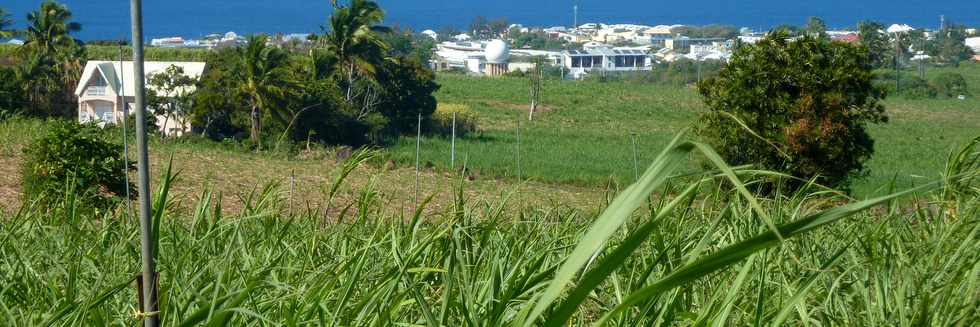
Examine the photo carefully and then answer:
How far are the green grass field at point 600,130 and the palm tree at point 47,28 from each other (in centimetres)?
1040

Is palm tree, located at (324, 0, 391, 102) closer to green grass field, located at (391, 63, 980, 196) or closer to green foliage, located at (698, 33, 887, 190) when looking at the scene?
green grass field, located at (391, 63, 980, 196)

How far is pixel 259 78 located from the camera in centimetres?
2595

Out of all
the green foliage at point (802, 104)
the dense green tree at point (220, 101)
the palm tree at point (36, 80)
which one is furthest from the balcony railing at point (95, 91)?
the green foliage at point (802, 104)

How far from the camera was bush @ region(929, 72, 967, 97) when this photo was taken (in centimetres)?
5572

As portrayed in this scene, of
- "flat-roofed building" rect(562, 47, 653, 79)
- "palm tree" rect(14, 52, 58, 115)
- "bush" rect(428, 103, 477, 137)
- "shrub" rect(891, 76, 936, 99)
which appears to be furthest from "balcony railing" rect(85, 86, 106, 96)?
"flat-roofed building" rect(562, 47, 653, 79)

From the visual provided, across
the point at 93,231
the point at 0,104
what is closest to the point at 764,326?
the point at 93,231

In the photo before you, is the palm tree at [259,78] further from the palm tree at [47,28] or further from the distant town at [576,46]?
the palm tree at [47,28]

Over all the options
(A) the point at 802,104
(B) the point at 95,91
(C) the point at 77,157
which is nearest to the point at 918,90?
(B) the point at 95,91

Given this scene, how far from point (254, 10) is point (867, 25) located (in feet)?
487

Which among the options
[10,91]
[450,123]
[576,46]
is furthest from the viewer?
[576,46]

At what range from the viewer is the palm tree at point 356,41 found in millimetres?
31156

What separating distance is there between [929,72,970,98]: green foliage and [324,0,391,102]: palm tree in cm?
3517

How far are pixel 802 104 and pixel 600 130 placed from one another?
23180 millimetres

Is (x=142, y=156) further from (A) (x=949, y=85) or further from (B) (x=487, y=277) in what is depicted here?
(A) (x=949, y=85)
